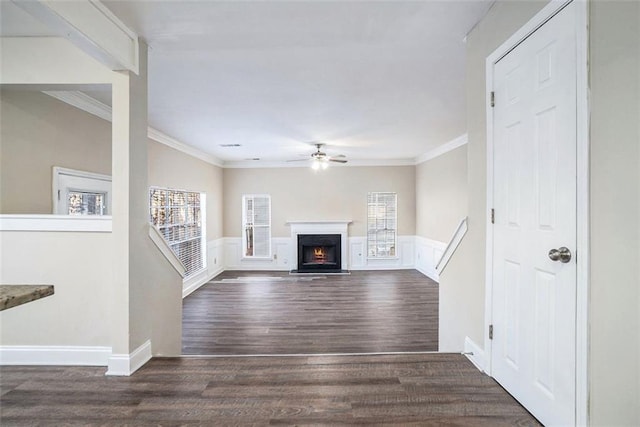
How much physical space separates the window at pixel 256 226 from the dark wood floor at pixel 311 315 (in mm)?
1049

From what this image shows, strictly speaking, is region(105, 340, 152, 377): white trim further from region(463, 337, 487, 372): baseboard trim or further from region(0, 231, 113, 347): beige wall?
region(463, 337, 487, 372): baseboard trim

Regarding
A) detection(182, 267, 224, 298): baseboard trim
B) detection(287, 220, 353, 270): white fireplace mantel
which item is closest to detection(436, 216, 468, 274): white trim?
detection(182, 267, 224, 298): baseboard trim

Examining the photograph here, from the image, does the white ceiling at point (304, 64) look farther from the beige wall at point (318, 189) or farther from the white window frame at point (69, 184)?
the beige wall at point (318, 189)

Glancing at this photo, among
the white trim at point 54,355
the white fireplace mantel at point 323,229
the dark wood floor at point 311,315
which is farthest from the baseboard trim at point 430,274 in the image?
the white trim at point 54,355

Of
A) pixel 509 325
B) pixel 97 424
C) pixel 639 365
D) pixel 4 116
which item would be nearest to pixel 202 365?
pixel 97 424

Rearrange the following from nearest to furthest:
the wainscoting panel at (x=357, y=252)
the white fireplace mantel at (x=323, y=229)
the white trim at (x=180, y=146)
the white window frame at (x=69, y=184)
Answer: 1. the white window frame at (x=69, y=184)
2. the white trim at (x=180, y=146)
3. the white fireplace mantel at (x=323, y=229)
4. the wainscoting panel at (x=357, y=252)

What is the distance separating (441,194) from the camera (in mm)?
6047

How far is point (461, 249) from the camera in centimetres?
230

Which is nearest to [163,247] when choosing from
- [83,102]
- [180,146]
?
[83,102]

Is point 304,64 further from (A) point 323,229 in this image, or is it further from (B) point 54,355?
(A) point 323,229

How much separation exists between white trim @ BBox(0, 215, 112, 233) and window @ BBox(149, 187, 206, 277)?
2375mm

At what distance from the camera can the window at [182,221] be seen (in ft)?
15.8

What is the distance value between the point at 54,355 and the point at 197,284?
12.6 feet

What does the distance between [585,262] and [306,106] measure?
298cm
